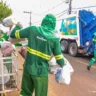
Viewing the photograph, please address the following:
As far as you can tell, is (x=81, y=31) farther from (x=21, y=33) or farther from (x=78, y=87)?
(x=21, y=33)

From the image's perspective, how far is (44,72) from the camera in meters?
4.07

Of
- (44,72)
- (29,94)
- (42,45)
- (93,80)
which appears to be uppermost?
(42,45)

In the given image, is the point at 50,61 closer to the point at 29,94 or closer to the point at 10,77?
the point at 29,94

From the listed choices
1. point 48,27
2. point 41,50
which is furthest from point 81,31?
point 41,50

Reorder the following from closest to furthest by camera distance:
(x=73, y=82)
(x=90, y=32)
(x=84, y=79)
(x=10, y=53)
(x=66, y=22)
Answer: (x=10, y=53) → (x=73, y=82) → (x=84, y=79) → (x=90, y=32) → (x=66, y=22)

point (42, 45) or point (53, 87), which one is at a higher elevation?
point (42, 45)

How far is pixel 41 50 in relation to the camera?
13.2 feet

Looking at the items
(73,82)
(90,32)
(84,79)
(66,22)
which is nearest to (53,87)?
(73,82)

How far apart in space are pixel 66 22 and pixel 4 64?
1112 centimetres

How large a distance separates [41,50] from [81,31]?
10.1 m

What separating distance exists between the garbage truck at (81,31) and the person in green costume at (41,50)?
9.06 m

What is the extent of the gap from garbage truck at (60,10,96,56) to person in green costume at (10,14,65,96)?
9.06 meters

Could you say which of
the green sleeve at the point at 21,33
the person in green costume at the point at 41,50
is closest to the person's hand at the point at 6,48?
the green sleeve at the point at 21,33

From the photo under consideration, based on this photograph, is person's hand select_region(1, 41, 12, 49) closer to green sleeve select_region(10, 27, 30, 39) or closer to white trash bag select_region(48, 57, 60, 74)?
green sleeve select_region(10, 27, 30, 39)
